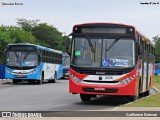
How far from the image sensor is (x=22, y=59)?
38531 millimetres

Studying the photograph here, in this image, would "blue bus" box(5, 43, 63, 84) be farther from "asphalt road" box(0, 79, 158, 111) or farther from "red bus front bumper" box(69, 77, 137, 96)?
"red bus front bumper" box(69, 77, 137, 96)

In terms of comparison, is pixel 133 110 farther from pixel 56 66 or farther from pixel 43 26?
pixel 43 26

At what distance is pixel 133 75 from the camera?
19.3 metres

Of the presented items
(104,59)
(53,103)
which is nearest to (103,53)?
(104,59)

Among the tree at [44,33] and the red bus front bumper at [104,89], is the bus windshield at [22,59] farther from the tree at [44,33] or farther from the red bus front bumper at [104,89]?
the tree at [44,33]

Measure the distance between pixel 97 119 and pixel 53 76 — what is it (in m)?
32.4

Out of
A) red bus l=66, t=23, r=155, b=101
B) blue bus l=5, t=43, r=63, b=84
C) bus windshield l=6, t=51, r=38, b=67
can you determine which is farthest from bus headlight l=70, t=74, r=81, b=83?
bus windshield l=6, t=51, r=38, b=67

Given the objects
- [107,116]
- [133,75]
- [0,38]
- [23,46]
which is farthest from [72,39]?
[0,38]

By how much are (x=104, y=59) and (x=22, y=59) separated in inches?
780

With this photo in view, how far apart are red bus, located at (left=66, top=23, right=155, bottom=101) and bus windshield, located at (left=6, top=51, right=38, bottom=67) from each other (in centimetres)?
1876

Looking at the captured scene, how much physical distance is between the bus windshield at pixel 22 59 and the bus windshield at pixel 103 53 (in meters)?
19.2

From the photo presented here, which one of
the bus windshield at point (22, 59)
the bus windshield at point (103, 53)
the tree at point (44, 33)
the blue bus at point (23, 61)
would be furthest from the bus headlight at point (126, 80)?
the tree at point (44, 33)

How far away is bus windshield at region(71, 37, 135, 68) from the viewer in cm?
Answer: 1936

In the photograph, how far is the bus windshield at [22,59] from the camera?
38.5 meters
